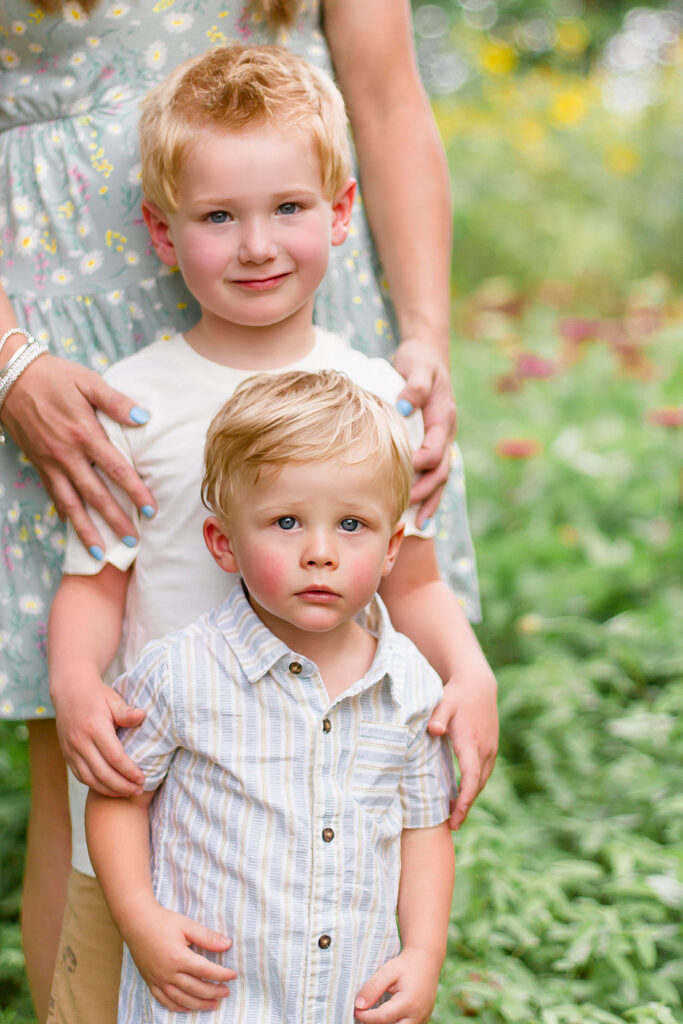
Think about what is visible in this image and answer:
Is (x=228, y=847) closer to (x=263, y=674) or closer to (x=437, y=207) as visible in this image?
(x=263, y=674)

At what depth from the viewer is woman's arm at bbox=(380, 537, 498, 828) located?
1.58 meters

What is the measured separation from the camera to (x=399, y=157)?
1852 millimetres

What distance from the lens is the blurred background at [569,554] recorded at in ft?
6.99

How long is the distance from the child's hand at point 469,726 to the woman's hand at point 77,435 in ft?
1.62

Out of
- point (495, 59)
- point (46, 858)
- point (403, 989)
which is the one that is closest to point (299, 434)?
point (403, 989)

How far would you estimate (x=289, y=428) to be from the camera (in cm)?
138

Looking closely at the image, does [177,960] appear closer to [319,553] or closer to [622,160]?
[319,553]

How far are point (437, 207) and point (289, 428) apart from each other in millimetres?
655

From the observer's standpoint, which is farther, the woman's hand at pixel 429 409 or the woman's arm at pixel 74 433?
the woman's hand at pixel 429 409

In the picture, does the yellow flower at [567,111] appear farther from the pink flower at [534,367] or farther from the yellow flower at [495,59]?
the pink flower at [534,367]

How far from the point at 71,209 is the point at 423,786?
995mm

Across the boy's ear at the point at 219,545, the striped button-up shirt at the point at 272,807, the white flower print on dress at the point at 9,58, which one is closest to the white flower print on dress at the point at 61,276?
the white flower print on dress at the point at 9,58

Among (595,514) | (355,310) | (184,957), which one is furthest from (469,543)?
(595,514)

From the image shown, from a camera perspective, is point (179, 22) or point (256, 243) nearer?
point (256, 243)
